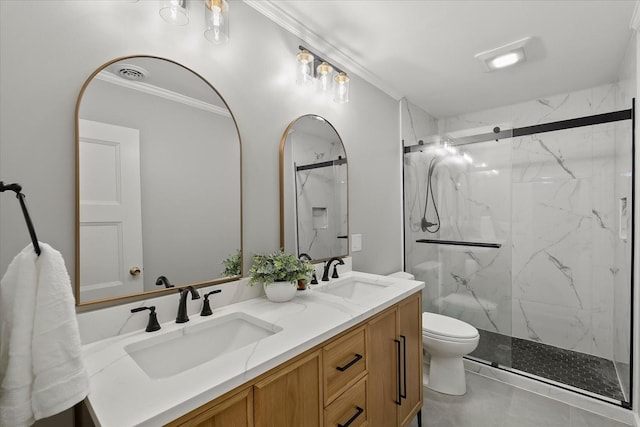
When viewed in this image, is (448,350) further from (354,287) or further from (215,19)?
(215,19)

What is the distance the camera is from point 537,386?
7.23 ft

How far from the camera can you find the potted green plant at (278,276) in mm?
1427

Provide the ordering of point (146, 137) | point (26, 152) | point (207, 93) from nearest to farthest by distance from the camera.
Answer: point (26, 152)
point (146, 137)
point (207, 93)

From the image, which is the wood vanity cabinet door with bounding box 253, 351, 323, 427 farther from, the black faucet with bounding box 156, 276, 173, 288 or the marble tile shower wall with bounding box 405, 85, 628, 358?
the marble tile shower wall with bounding box 405, 85, 628, 358

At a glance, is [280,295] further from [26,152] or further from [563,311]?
[563,311]

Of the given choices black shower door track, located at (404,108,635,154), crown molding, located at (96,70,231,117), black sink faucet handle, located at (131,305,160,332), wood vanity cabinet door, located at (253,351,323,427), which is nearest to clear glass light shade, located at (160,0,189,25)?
crown molding, located at (96,70,231,117)

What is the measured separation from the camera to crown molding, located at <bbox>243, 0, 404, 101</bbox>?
159cm

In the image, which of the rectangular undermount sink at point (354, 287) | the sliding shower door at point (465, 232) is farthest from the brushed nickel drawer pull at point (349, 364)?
the sliding shower door at point (465, 232)

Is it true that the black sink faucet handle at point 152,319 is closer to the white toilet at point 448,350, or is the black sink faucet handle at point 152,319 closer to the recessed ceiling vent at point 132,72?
the recessed ceiling vent at point 132,72

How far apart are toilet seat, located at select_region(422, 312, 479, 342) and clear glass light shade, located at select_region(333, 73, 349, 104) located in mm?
1718

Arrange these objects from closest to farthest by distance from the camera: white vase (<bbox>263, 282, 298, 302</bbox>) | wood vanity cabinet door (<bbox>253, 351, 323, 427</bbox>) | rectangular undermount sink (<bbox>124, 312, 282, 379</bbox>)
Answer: wood vanity cabinet door (<bbox>253, 351, 323, 427</bbox>) < rectangular undermount sink (<bbox>124, 312, 282, 379</bbox>) < white vase (<bbox>263, 282, 298, 302</bbox>)

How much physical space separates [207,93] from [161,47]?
0.24 m

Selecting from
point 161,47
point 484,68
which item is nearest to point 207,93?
point 161,47

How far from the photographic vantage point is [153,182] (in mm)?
1229
